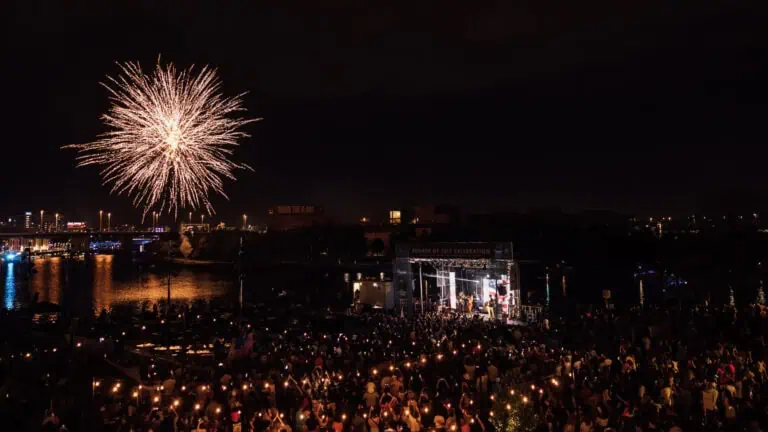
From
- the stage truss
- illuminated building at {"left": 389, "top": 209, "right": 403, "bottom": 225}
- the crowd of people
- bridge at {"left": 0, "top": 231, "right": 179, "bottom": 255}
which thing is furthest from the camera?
illuminated building at {"left": 389, "top": 209, "right": 403, "bottom": 225}

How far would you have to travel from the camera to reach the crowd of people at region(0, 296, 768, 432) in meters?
8.82

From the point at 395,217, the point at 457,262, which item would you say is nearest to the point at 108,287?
the point at 457,262

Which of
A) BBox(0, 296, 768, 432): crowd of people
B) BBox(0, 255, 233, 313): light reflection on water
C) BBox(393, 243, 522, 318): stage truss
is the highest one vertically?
BBox(393, 243, 522, 318): stage truss

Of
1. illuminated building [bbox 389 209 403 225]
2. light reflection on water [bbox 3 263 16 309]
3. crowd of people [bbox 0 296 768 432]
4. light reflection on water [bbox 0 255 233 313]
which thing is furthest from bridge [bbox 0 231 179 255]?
crowd of people [bbox 0 296 768 432]

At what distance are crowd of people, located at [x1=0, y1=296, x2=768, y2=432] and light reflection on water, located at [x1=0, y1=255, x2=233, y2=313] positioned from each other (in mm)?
→ 29630

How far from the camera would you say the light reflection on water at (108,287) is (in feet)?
151

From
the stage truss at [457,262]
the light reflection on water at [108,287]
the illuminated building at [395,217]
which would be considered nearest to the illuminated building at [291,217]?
the illuminated building at [395,217]

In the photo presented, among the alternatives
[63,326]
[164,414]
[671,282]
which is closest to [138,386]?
[164,414]

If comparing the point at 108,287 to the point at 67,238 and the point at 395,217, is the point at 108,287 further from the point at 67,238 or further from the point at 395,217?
the point at 395,217

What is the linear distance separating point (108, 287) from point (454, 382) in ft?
183

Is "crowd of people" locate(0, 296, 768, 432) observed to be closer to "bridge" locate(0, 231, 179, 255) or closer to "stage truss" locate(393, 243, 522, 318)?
"stage truss" locate(393, 243, 522, 318)

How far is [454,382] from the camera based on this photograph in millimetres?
11016

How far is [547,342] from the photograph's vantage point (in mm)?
14992

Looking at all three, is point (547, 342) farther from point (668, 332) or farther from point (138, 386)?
point (138, 386)
